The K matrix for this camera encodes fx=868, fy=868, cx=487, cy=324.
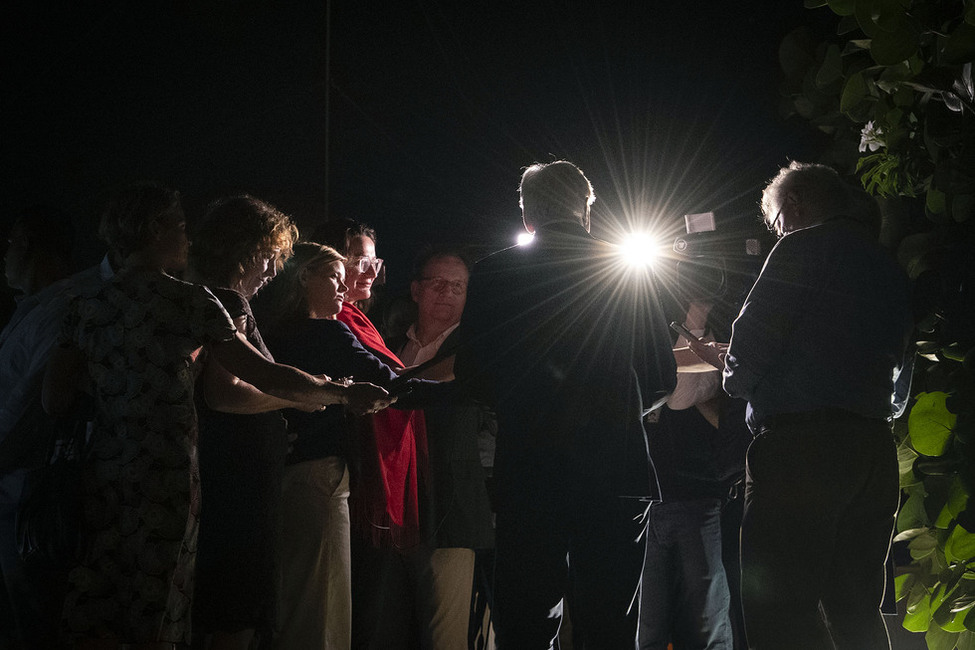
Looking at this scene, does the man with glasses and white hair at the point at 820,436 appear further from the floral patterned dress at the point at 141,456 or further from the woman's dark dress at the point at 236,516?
the floral patterned dress at the point at 141,456

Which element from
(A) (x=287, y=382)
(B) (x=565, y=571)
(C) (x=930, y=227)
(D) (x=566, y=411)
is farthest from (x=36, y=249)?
(C) (x=930, y=227)

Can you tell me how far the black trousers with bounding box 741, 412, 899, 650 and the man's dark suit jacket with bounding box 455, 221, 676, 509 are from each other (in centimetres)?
30

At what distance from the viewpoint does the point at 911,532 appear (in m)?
2.19

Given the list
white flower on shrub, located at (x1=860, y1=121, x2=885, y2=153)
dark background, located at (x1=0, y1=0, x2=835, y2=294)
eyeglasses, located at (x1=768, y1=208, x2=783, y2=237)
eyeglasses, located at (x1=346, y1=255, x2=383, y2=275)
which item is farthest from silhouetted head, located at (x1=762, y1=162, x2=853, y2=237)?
dark background, located at (x1=0, y1=0, x2=835, y2=294)

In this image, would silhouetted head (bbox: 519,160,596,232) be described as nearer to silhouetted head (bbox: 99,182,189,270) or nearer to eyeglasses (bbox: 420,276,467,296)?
silhouetted head (bbox: 99,182,189,270)

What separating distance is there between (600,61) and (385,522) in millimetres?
3338

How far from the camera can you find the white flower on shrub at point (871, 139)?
218cm

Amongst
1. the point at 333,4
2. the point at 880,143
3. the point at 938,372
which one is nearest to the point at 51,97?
the point at 333,4

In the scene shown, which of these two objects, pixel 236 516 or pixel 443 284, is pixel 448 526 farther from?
pixel 443 284

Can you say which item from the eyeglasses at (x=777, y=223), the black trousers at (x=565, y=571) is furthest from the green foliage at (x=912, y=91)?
the black trousers at (x=565, y=571)

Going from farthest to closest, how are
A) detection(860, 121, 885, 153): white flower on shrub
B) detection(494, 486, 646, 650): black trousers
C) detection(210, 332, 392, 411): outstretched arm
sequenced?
detection(860, 121, 885, 153): white flower on shrub, detection(210, 332, 392, 411): outstretched arm, detection(494, 486, 646, 650): black trousers

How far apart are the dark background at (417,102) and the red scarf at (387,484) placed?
2277mm

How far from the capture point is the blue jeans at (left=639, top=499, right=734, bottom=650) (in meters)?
2.81

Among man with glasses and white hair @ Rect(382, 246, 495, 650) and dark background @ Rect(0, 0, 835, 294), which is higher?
dark background @ Rect(0, 0, 835, 294)
